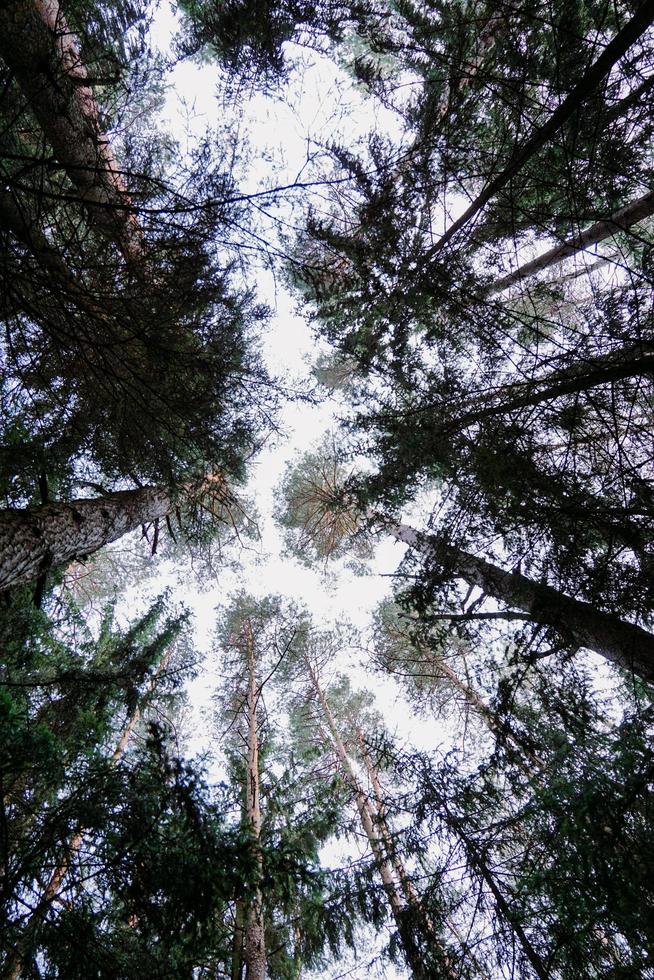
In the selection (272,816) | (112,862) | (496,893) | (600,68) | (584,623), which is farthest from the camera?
(272,816)

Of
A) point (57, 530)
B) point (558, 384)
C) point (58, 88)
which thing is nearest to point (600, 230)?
point (558, 384)

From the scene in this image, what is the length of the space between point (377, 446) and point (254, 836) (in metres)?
4.86

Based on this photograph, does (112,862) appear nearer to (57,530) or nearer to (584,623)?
(57,530)

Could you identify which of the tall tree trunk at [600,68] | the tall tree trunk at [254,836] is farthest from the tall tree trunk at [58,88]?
the tall tree trunk at [254,836]

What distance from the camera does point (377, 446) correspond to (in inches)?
226

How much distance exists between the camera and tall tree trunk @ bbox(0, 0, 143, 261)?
8.50 ft

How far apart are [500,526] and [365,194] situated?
338 centimetres

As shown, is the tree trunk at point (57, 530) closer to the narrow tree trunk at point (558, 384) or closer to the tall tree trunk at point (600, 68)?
the narrow tree trunk at point (558, 384)

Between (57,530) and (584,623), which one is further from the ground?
(584,623)

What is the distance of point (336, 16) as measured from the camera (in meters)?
4.21

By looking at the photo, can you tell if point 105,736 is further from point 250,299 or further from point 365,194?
point 365,194

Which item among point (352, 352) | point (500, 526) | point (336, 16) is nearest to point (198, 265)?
point (352, 352)

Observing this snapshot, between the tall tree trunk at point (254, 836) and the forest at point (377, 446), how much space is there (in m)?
0.10

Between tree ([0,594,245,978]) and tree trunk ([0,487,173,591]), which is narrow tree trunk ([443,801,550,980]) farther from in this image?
tree trunk ([0,487,173,591])
